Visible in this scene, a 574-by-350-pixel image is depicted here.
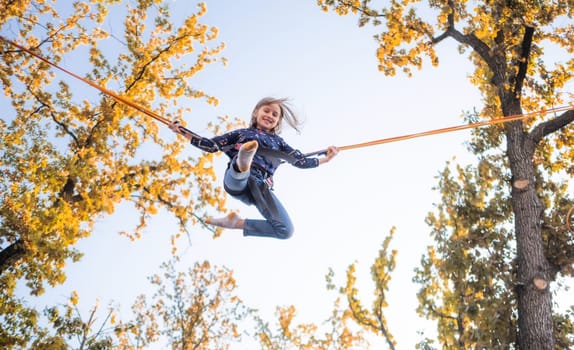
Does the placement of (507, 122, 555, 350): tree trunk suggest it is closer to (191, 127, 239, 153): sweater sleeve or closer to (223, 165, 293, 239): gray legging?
(223, 165, 293, 239): gray legging

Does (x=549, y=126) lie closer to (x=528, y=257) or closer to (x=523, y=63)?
(x=523, y=63)

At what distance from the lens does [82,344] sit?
10648mm

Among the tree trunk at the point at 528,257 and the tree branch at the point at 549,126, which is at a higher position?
the tree branch at the point at 549,126

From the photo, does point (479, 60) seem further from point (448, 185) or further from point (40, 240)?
point (40, 240)

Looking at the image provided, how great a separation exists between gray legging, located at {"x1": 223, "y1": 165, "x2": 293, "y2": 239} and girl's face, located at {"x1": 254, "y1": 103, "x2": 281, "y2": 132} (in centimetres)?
62

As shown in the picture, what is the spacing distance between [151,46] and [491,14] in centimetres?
646

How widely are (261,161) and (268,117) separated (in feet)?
2.01

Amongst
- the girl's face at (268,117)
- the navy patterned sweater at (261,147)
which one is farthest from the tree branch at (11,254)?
the girl's face at (268,117)

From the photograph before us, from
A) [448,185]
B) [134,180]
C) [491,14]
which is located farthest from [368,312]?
[134,180]

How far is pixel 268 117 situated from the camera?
15.6 feet

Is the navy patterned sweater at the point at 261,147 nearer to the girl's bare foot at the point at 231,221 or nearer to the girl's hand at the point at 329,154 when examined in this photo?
the girl's hand at the point at 329,154

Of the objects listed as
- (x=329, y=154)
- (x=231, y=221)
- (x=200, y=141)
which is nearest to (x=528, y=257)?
(x=329, y=154)

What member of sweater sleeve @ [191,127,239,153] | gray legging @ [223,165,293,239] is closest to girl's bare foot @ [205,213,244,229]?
gray legging @ [223,165,293,239]

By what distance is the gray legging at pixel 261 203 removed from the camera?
4.11 m
